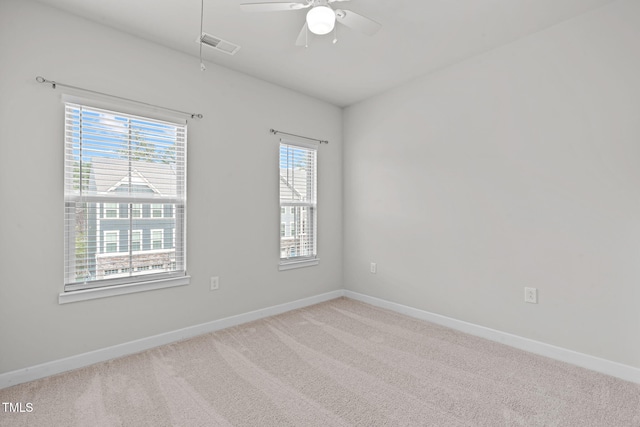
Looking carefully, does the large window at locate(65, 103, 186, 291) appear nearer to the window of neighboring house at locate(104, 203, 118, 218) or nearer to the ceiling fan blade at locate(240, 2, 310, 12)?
the window of neighboring house at locate(104, 203, 118, 218)

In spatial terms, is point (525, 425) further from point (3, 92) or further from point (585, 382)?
point (3, 92)

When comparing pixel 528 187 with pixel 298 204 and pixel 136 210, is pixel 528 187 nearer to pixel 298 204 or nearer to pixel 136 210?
pixel 298 204

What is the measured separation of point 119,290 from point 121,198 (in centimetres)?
75

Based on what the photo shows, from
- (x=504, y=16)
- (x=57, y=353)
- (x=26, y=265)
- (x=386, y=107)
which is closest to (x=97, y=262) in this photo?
(x=26, y=265)

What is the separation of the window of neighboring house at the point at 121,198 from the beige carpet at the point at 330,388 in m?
0.70

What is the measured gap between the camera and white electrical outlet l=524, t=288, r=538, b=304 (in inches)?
101

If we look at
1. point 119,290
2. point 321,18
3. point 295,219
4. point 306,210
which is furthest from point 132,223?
point 321,18

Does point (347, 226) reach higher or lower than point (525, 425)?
higher

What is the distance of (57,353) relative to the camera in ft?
7.34

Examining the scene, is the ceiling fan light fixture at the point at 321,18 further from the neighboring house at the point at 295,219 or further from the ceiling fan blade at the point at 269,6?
the neighboring house at the point at 295,219

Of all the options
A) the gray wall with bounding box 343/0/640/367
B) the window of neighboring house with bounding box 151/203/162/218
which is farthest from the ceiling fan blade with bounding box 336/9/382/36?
the window of neighboring house with bounding box 151/203/162/218

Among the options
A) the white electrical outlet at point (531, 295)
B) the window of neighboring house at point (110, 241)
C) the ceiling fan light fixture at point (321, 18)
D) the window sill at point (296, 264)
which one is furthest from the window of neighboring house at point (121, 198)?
the white electrical outlet at point (531, 295)

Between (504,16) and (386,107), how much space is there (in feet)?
5.02

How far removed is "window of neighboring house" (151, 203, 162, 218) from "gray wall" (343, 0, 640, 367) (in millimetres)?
2432
